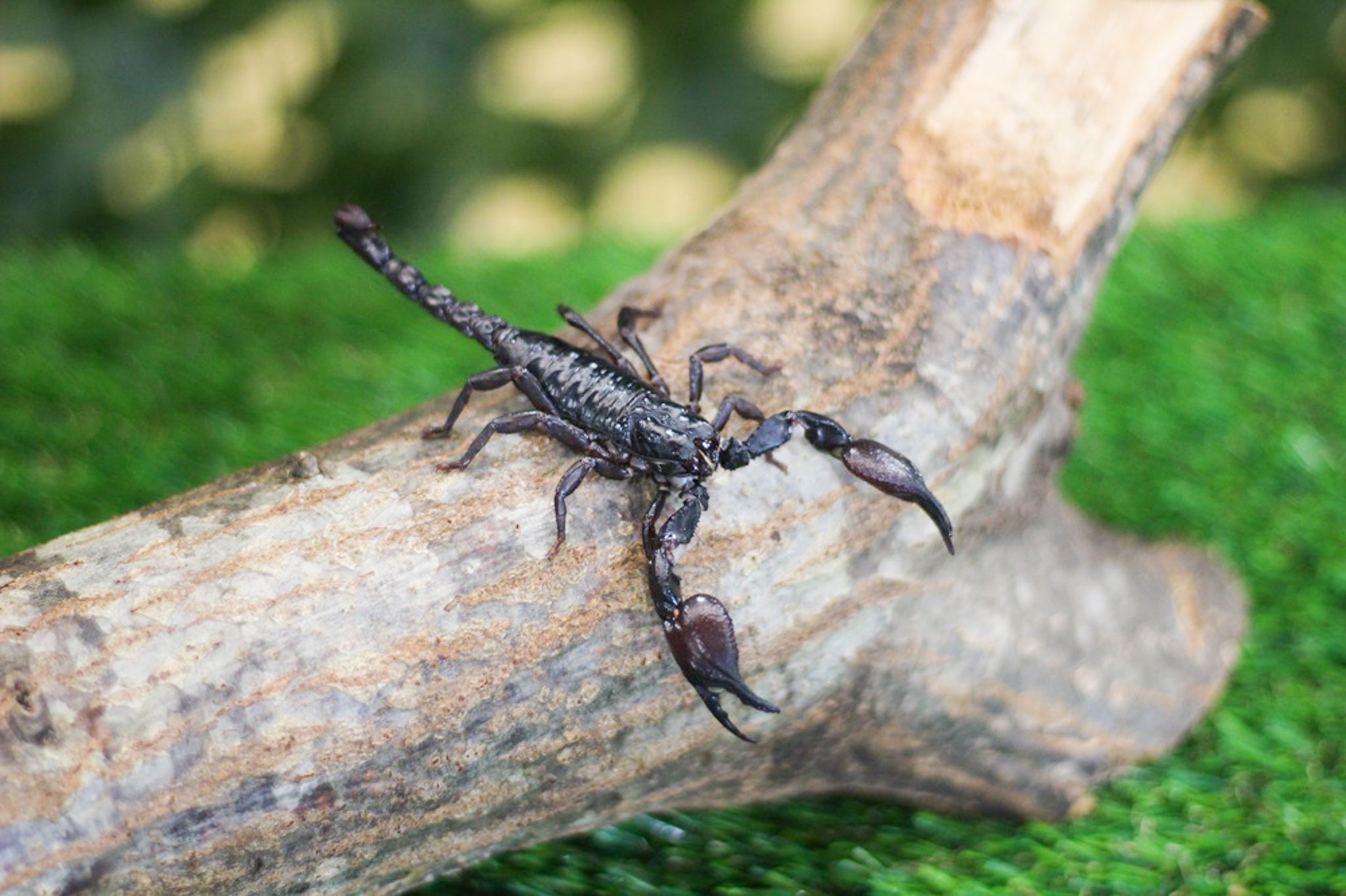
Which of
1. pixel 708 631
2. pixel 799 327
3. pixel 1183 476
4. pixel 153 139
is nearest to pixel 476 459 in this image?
pixel 708 631

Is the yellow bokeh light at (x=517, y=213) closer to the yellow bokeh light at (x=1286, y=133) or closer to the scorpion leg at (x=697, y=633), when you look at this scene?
the yellow bokeh light at (x=1286, y=133)

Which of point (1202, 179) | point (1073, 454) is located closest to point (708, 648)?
point (1073, 454)

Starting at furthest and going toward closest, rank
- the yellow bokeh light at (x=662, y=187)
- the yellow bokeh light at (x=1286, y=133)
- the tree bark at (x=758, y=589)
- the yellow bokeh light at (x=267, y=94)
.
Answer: the yellow bokeh light at (x=1286, y=133) < the yellow bokeh light at (x=662, y=187) < the yellow bokeh light at (x=267, y=94) < the tree bark at (x=758, y=589)

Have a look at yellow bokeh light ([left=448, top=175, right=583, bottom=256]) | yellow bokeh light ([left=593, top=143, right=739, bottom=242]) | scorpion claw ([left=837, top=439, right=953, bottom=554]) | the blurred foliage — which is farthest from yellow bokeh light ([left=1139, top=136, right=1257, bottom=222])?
scorpion claw ([left=837, top=439, right=953, bottom=554])

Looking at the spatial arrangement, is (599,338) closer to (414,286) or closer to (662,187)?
(414,286)

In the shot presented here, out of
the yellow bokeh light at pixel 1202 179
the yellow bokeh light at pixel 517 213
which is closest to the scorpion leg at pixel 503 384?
the yellow bokeh light at pixel 517 213

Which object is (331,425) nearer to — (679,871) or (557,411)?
(557,411)
